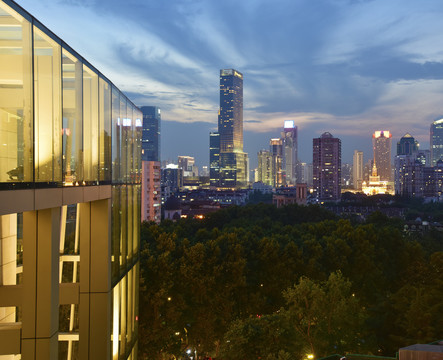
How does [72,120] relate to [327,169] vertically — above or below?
below

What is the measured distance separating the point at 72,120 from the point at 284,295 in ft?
48.0

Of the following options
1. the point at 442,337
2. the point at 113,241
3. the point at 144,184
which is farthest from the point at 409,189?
the point at 113,241

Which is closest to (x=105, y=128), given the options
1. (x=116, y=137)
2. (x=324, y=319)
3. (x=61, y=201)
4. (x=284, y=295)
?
(x=116, y=137)

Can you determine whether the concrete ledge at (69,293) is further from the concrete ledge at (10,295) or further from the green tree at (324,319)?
the green tree at (324,319)

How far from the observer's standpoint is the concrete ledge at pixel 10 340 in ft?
22.1

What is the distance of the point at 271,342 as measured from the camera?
16.8 meters

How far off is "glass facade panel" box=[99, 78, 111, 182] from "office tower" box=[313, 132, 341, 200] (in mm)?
174430

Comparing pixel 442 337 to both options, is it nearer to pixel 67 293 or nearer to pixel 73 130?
pixel 67 293

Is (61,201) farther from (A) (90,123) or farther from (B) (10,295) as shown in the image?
(A) (90,123)

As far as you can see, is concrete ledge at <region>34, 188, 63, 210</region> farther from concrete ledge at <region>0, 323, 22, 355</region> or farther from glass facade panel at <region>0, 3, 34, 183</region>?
concrete ledge at <region>0, 323, 22, 355</region>

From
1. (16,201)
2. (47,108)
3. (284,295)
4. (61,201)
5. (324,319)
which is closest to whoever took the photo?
(16,201)

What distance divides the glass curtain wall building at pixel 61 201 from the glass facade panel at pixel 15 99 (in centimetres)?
1

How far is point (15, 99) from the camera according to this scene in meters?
5.62

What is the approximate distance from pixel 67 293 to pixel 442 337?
1812 cm
